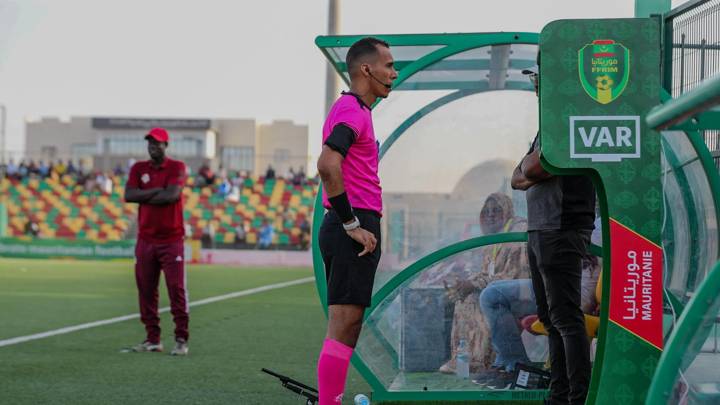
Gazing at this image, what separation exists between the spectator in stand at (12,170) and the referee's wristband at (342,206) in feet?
143

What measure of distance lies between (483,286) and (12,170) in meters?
42.9

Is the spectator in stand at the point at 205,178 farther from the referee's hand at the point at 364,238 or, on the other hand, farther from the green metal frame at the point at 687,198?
the referee's hand at the point at 364,238

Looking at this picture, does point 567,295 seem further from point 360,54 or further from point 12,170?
point 12,170

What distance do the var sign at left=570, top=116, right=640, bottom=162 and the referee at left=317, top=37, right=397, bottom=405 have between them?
98 centimetres

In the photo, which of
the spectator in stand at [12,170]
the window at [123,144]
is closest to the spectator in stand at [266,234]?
the spectator in stand at [12,170]

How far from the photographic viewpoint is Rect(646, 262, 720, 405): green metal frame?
8.38 ft

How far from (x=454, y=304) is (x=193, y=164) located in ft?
186

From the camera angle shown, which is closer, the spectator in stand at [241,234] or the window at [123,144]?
the spectator in stand at [241,234]

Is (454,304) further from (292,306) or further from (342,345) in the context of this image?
(292,306)

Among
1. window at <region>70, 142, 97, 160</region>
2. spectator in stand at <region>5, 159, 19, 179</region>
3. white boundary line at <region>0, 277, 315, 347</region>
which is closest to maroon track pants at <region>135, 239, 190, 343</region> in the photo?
white boundary line at <region>0, 277, 315, 347</region>

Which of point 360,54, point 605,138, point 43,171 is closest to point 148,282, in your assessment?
point 360,54

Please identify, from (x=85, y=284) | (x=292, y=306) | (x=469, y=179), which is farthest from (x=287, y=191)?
(x=469, y=179)

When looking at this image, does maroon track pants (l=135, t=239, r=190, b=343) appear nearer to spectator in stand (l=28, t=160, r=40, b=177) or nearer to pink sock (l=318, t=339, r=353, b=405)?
pink sock (l=318, t=339, r=353, b=405)

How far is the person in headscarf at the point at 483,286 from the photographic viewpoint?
6.28 metres
